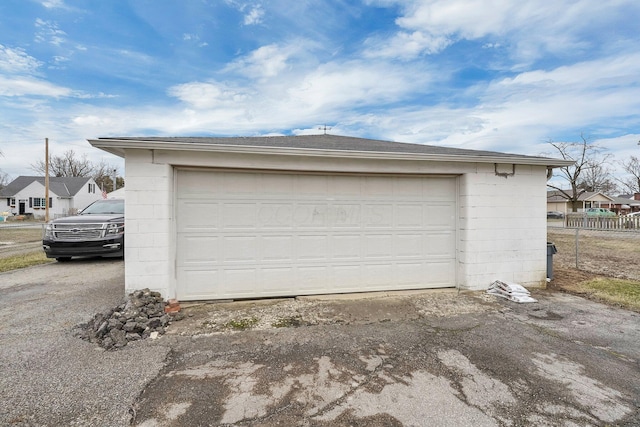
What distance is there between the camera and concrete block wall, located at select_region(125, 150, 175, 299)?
170 inches

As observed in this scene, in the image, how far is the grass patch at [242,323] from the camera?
3.84 m

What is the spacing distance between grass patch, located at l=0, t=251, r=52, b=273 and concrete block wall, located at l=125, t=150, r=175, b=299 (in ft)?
17.5

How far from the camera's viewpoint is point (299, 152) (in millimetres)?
4656

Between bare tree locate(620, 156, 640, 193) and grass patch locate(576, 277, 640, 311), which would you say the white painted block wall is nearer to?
grass patch locate(576, 277, 640, 311)

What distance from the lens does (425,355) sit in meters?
3.12

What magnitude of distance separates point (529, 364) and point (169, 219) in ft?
15.3

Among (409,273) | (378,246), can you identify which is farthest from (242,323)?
(409,273)

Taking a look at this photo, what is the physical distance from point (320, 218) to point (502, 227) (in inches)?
132

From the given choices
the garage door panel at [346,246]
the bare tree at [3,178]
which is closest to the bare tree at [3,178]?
the bare tree at [3,178]

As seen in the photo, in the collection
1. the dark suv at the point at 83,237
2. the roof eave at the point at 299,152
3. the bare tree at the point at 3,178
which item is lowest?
the dark suv at the point at 83,237

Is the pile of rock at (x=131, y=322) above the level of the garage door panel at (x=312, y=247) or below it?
below

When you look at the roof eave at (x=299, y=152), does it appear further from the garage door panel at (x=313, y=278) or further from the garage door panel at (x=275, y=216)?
the garage door panel at (x=313, y=278)

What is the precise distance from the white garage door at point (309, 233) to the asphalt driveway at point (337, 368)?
22.5 inches

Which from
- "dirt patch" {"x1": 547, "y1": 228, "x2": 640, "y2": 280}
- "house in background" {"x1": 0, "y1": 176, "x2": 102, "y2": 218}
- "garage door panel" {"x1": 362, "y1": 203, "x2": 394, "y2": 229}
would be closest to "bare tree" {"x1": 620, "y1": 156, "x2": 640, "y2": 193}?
"dirt patch" {"x1": 547, "y1": 228, "x2": 640, "y2": 280}
